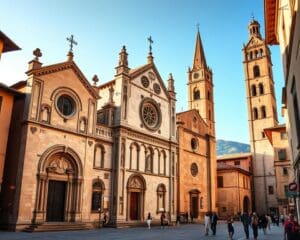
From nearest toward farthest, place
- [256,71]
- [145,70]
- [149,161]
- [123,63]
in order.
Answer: [123,63], [149,161], [145,70], [256,71]

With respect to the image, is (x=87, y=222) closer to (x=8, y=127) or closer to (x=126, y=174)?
(x=126, y=174)

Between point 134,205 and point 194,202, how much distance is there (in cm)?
1175

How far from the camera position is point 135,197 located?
30969 millimetres

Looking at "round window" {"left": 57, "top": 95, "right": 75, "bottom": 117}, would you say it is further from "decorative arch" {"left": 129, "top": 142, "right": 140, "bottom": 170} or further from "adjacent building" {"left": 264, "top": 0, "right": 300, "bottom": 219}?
"adjacent building" {"left": 264, "top": 0, "right": 300, "bottom": 219}

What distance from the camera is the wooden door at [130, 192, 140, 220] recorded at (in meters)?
30.3

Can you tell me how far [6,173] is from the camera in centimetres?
2289

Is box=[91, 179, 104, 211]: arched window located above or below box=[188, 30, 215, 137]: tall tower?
below

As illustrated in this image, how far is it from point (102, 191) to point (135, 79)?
1223cm

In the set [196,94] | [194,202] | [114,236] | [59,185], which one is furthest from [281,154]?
[114,236]

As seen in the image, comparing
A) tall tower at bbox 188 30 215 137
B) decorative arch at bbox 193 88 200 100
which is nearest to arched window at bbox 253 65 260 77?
tall tower at bbox 188 30 215 137

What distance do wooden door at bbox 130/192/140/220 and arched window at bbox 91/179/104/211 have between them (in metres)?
3.69

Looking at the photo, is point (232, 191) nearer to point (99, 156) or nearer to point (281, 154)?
point (281, 154)

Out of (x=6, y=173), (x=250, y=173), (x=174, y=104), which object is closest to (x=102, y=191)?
(x=6, y=173)

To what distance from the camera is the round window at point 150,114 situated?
3375 cm
